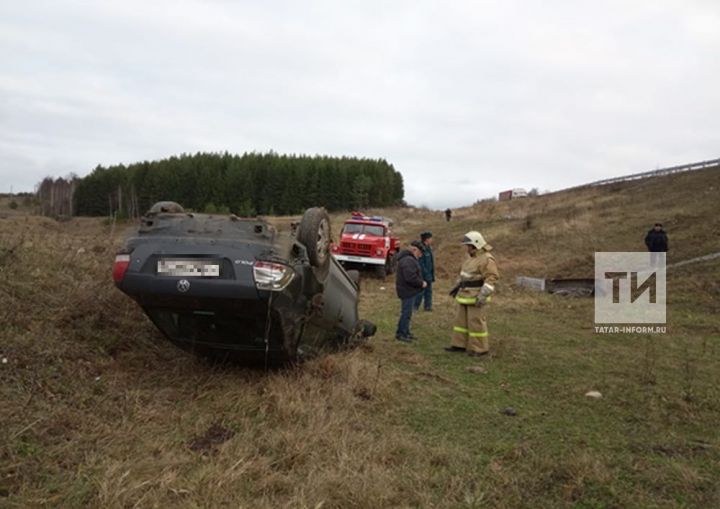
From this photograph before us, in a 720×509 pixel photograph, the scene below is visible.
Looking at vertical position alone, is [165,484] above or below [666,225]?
below

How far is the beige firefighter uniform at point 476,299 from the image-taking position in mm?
7309

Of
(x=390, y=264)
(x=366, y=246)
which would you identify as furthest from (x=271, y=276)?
(x=390, y=264)

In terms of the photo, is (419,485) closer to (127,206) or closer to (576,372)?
(576,372)

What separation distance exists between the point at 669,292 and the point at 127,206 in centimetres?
6735

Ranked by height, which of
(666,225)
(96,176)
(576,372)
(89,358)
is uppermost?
(96,176)

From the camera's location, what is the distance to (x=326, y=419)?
4266mm

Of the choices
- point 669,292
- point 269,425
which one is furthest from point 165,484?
point 669,292

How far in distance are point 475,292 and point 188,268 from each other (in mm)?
4416

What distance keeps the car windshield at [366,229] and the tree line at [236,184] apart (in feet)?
170

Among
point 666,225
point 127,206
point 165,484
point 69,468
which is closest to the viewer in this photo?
point 165,484

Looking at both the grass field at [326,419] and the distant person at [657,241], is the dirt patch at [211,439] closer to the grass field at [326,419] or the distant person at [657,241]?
Answer: the grass field at [326,419]

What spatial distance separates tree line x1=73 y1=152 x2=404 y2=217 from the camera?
71.6 metres

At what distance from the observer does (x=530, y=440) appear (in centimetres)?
427

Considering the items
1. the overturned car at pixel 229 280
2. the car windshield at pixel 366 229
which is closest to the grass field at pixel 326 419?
the overturned car at pixel 229 280
